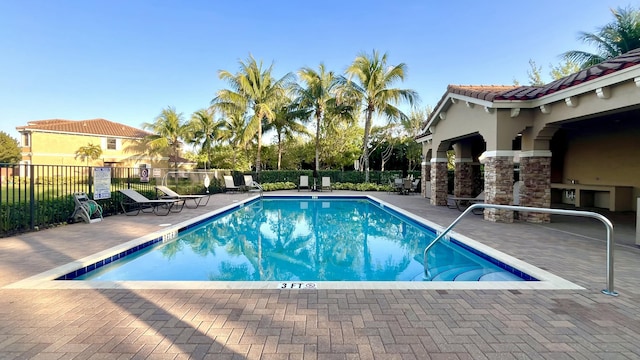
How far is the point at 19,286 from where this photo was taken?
148 inches

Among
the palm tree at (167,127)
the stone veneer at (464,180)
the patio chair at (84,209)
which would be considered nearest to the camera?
the patio chair at (84,209)

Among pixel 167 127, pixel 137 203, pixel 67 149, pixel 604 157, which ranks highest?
pixel 167 127

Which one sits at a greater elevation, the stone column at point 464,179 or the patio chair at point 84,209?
the stone column at point 464,179

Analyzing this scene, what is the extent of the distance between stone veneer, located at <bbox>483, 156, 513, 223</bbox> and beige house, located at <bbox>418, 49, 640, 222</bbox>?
0.02 metres

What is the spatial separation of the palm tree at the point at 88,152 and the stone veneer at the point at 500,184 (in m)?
36.2

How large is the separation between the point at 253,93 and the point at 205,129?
11.9m

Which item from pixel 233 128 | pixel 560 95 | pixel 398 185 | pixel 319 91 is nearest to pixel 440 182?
pixel 398 185

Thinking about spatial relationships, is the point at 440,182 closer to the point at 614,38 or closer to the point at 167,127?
the point at 614,38

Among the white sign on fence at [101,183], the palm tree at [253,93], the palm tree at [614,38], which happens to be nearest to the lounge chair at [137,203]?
the white sign on fence at [101,183]

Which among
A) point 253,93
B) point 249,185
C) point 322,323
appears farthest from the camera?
point 253,93

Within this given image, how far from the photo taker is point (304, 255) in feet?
21.8

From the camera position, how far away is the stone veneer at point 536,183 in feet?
28.2

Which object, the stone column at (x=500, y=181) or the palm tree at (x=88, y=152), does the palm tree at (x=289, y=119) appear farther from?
the palm tree at (x=88, y=152)

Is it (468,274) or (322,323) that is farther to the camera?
(468,274)
